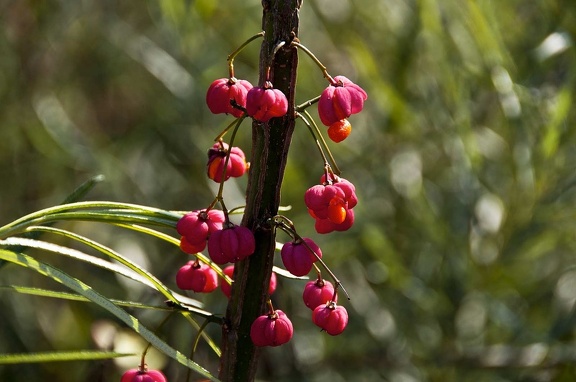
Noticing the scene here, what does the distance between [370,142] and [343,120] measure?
1335 millimetres

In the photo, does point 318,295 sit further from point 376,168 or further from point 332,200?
point 376,168

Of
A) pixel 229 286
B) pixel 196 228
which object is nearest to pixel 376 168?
pixel 229 286

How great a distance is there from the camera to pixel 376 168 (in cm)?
208

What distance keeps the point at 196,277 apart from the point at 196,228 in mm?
117

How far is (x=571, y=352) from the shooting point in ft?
5.59

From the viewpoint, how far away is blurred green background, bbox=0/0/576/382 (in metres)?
1.69

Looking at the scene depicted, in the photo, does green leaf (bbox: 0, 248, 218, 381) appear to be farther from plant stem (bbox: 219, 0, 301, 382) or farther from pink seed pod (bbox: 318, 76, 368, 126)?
pink seed pod (bbox: 318, 76, 368, 126)

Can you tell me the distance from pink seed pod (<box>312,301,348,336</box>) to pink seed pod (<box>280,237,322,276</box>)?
42 mm

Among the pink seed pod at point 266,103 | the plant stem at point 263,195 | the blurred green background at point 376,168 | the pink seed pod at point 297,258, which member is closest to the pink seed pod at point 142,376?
the plant stem at point 263,195

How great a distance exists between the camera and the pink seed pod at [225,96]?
0.82 metres

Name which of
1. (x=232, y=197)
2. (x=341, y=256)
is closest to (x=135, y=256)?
(x=232, y=197)

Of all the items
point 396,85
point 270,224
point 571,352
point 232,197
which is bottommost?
point 270,224

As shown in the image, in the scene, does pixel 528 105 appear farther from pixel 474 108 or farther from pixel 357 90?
pixel 357 90

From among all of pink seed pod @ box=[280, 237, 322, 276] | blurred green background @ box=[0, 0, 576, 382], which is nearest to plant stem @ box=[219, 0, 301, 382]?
pink seed pod @ box=[280, 237, 322, 276]
